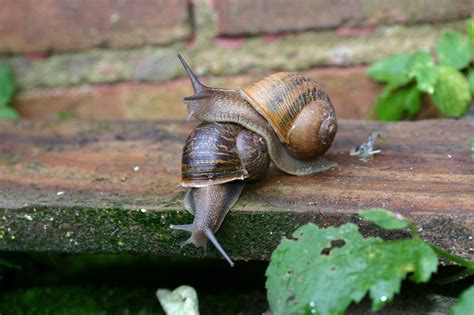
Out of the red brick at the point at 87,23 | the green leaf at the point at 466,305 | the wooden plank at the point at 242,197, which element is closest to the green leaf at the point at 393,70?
the wooden plank at the point at 242,197

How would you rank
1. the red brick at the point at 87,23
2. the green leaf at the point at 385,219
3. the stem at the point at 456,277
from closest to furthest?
the green leaf at the point at 385,219 → the stem at the point at 456,277 → the red brick at the point at 87,23

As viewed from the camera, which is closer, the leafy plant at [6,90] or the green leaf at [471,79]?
the green leaf at [471,79]

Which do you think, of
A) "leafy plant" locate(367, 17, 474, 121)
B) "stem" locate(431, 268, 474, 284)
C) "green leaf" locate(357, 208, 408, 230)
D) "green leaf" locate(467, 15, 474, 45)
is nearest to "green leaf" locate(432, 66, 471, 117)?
"leafy plant" locate(367, 17, 474, 121)

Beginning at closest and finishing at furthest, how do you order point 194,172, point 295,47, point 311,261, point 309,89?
point 311,261 < point 194,172 < point 309,89 < point 295,47

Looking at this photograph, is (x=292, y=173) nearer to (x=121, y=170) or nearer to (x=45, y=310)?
(x=121, y=170)

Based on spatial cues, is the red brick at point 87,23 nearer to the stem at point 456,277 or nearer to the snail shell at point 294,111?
the snail shell at point 294,111

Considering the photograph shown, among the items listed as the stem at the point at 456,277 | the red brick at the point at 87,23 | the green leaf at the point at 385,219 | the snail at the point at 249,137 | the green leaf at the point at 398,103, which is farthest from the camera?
the red brick at the point at 87,23

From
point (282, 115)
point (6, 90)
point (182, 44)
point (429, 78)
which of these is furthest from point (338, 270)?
point (6, 90)

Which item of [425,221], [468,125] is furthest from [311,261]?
[468,125]
